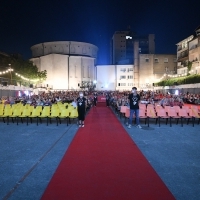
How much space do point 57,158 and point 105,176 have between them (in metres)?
2.08

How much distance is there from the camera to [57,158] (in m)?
7.12

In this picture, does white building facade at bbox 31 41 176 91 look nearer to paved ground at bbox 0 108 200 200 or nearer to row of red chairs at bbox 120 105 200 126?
row of red chairs at bbox 120 105 200 126

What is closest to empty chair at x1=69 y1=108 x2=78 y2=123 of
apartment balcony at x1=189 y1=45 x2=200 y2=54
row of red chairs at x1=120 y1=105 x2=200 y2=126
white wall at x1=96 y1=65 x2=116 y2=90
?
row of red chairs at x1=120 y1=105 x2=200 y2=126

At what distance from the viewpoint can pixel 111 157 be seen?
23.6ft

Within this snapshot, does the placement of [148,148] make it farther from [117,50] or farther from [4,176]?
[117,50]

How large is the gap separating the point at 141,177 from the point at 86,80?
72.5m

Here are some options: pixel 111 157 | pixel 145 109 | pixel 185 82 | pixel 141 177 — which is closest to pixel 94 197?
pixel 141 177

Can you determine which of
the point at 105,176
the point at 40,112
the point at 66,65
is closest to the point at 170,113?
the point at 40,112

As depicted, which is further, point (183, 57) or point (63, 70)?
point (63, 70)

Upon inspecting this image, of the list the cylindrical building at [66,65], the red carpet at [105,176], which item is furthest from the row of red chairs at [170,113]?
the cylindrical building at [66,65]

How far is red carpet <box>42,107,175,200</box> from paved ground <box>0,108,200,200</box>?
225mm

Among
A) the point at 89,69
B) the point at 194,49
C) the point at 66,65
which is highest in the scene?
the point at 194,49

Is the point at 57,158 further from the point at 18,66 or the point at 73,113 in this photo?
the point at 18,66

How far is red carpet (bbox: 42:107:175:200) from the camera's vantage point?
14.9ft
